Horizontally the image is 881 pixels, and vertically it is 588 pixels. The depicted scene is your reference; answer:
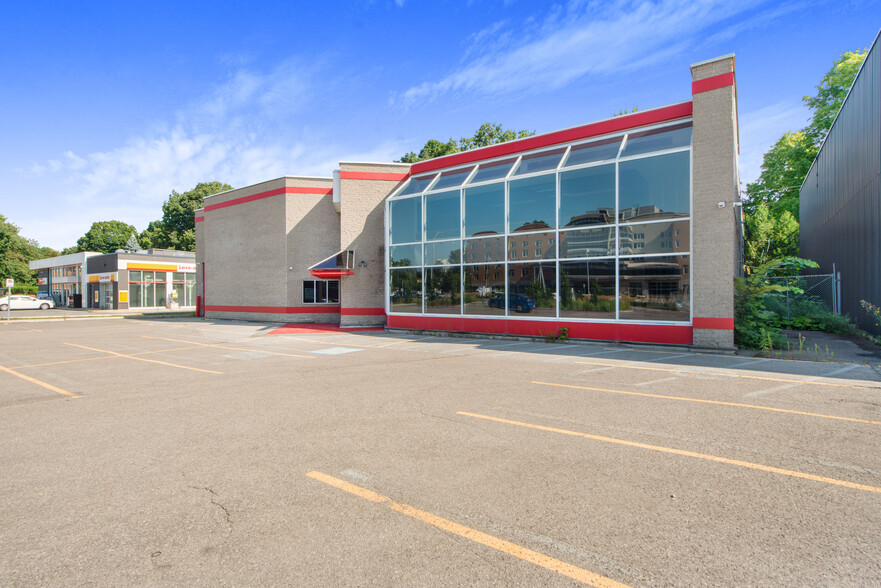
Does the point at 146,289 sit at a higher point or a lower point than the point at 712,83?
lower

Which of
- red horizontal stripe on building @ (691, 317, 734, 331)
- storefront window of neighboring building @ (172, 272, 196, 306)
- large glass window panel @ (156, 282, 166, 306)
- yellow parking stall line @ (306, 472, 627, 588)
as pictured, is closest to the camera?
yellow parking stall line @ (306, 472, 627, 588)

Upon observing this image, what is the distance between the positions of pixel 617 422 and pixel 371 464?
3.34 m

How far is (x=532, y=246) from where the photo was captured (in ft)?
54.2

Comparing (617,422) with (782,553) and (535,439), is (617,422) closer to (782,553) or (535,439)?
(535,439)

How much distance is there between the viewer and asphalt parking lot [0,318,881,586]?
296 centimetres

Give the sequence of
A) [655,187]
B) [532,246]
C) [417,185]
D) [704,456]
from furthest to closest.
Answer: [417,185] < [532,246] < [655,187] < [704,456]

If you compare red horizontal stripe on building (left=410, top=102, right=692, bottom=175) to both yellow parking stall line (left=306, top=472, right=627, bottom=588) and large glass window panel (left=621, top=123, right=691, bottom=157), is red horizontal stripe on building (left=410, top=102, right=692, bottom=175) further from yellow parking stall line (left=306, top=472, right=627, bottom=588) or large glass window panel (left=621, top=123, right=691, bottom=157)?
yellow parking stall line (left=306, top=472, right=627, bottom=588)

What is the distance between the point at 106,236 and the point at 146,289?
5034cm

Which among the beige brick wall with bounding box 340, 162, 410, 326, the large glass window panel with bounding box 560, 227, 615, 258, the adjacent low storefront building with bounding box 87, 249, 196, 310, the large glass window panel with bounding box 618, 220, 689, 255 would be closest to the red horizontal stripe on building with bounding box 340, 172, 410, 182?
the beige brick wall with bounding box 340, 162, 410, 326

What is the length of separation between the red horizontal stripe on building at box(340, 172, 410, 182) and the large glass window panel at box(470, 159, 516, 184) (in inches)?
192

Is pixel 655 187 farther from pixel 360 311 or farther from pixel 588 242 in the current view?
pixel 360 311

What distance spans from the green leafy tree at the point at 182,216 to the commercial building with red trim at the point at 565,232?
45699mm

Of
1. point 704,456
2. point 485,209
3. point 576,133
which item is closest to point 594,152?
point 576,133

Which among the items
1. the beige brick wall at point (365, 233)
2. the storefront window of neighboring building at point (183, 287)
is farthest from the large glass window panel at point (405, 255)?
the storefront window of neighboring building at point (183, 287)
